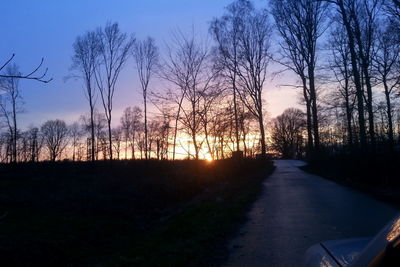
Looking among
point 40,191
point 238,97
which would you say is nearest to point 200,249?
point 40,191

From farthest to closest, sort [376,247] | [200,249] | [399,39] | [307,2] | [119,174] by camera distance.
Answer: [307,2] < [119,174] < [399,39] < [200,249] < [376,247]

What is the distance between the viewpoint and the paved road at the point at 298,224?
27.6 feet

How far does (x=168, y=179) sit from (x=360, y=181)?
429 inches

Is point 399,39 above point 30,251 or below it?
above

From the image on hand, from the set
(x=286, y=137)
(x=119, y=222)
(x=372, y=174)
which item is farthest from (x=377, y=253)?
(x=286, y=137)

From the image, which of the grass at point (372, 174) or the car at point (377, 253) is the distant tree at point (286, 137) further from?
the car at point (377, 253)

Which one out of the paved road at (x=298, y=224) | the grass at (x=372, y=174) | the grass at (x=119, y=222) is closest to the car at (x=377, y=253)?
the paved road at (x=298, y=224)

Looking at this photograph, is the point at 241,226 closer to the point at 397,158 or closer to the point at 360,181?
the point at 397,158

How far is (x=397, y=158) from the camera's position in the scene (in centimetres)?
1942

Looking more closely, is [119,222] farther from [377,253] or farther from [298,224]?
[377,253]

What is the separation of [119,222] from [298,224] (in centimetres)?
727

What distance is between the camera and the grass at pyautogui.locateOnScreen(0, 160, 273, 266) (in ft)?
31.9

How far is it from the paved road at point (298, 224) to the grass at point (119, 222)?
0.55 metres

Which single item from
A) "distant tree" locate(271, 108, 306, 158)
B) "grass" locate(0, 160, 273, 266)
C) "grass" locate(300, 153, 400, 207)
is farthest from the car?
"distant tree" locate(271, 108, 306, 158)
